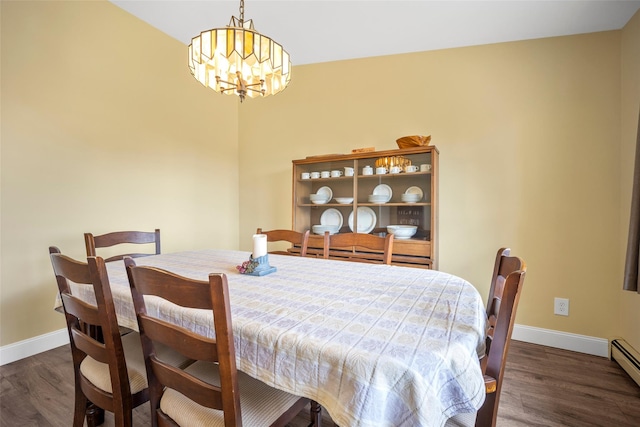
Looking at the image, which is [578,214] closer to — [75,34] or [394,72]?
[394,72]

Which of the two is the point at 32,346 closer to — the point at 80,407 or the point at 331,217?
the point at 80,407

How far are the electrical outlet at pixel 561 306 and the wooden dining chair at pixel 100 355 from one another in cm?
262

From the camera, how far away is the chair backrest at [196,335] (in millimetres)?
677

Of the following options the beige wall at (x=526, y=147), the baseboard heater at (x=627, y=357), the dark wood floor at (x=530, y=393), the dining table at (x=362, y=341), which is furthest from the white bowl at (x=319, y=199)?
the baseboard heater at (x=627, y=357)

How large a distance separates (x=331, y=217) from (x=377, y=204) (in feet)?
1.62

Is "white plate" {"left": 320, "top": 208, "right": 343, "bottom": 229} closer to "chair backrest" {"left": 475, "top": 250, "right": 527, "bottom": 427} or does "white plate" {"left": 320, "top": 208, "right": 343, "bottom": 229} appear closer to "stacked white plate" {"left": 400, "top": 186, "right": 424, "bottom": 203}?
"stacked white plate" {"left": 400, "top": 186, "right": 424, "bottom": 203}

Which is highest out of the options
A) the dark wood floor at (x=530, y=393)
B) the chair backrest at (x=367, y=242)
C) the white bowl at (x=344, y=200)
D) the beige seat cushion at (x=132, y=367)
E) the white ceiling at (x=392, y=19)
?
the white ceiling at (x=392, y=19)

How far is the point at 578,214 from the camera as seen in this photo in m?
2.13

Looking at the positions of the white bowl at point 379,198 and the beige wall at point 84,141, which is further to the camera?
the white bowl at point 379,198

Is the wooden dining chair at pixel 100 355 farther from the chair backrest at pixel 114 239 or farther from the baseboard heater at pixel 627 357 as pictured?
the baseboard heater at pixel 627 357

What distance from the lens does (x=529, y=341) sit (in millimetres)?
2256

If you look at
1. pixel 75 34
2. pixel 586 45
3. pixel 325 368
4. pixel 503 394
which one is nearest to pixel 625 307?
pixel 503 394

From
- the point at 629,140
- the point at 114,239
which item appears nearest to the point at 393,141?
the point at 629,140

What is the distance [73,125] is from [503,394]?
3484 mm
